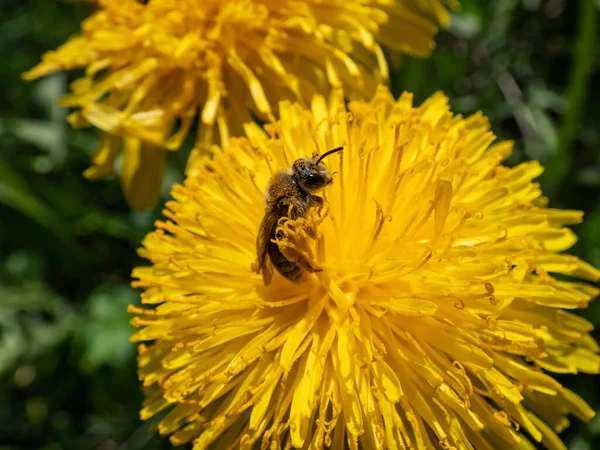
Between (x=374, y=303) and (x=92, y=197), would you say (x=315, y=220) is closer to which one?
(x=374, y=303)

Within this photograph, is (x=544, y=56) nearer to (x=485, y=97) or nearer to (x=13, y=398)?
(x=485, y=97)

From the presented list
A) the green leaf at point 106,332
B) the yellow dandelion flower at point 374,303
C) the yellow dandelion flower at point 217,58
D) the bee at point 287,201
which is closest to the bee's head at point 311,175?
the bee at point 287,201

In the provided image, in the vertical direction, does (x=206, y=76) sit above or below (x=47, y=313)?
above

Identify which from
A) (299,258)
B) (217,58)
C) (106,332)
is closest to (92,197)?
(106,332)

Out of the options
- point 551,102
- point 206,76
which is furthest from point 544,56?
point 206,76

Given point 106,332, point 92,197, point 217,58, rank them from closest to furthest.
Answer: point 217,58, point 106,332, point 92,197

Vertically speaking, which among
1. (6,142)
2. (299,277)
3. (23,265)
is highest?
(299,277)
